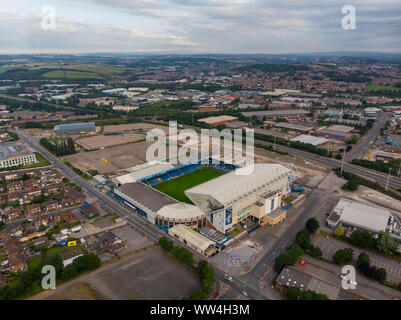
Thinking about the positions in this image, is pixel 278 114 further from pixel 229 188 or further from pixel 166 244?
pixel 166 244

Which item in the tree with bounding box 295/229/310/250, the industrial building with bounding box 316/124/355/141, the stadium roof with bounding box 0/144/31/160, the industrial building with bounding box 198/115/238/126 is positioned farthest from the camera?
the industrial building with bounding box 198/115/238/126

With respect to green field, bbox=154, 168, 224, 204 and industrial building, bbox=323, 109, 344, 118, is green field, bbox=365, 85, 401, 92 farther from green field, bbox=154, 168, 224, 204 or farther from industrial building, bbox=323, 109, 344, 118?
green field, bbox=154, 168, 224, 204

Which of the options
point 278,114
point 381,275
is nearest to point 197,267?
point 381,275

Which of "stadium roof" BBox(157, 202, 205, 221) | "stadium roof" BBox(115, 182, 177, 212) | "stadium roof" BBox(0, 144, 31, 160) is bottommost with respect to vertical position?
"stadium roof" BBox(157, 202, 205, 221)

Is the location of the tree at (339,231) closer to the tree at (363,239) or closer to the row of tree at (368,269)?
the tree at (363,239)

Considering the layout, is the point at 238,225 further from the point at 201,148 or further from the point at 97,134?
the point at 97,134

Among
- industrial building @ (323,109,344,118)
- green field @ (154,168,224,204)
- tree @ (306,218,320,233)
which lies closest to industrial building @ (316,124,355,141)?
industrial building @ (323,109,344,118)

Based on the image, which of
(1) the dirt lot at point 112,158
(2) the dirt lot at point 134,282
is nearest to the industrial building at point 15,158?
(1) the dirt lot at point 112,158

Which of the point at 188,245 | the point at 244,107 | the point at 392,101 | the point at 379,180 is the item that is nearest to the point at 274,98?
the point at 244,107
